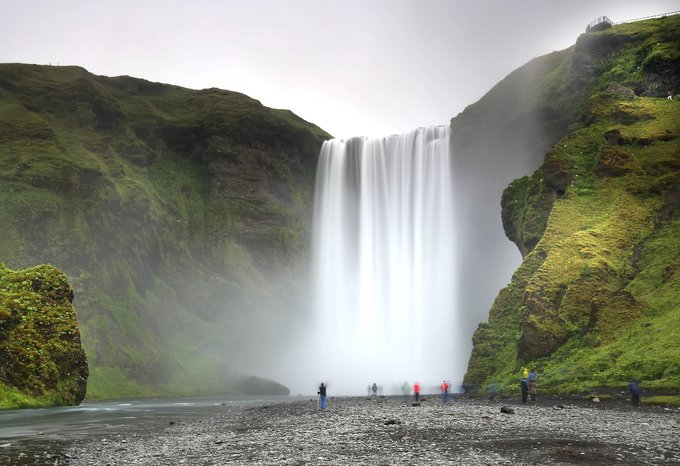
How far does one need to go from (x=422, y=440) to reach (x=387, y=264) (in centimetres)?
7786

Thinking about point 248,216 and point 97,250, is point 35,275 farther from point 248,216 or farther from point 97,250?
point 248,216

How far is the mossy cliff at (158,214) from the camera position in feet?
246

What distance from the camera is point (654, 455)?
15961mm

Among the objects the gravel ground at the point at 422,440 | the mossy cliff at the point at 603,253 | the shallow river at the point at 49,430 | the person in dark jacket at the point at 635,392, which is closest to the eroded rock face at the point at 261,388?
A: the mossy cliff at the point at 603,253

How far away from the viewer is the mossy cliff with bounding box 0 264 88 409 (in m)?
41.5

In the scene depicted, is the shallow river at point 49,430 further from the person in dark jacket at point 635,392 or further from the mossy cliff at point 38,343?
the person in dark jacket at point 635,392

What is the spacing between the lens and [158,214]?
95750 mm

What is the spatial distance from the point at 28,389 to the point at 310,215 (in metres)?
76.1

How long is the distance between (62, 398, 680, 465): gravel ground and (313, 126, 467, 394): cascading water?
52596 millimetres

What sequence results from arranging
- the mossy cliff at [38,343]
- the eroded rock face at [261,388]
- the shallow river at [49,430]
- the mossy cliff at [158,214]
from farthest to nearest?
the eroded rock face at [261,388]
the mossy cliff at [158,214]
the mossy cliff at [38,343]
the shallow river at [49,430]

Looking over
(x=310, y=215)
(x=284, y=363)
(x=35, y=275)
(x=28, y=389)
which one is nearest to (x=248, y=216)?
(x=310, y=215)

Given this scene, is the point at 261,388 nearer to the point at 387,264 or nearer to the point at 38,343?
the point at 387,264

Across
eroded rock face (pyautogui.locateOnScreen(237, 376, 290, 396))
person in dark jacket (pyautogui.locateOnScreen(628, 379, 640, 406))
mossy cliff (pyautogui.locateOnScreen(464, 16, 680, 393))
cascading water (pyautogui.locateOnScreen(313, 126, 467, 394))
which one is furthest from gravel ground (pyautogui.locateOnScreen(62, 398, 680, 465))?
cascading water (pyautogui.locateOnScreen(313, 126, 467, 394))

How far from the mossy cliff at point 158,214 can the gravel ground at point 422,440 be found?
44450mm
